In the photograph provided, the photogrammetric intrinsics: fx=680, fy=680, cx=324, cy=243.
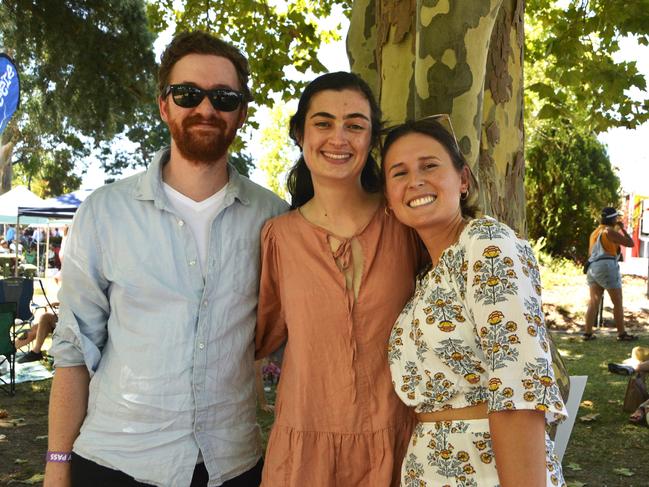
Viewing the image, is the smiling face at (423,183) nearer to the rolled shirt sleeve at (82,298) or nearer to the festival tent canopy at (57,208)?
the rolled shirt sleeve at (82,298)

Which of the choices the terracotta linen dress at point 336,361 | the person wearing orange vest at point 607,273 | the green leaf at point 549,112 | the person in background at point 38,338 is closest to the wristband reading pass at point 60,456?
the terracotta linen dress at point 336,361

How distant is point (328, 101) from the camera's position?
2.33 meters

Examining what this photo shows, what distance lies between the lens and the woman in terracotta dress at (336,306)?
7.02 ft

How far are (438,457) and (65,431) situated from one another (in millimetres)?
1195

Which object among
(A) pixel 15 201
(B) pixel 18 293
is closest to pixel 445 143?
(B) pixel 18 293

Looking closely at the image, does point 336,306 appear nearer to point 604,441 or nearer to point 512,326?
point 512,326

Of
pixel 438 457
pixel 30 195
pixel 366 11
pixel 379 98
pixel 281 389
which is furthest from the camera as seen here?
pixel 30 195

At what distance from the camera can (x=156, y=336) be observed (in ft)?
6.97

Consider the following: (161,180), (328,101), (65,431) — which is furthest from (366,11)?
(65,431)

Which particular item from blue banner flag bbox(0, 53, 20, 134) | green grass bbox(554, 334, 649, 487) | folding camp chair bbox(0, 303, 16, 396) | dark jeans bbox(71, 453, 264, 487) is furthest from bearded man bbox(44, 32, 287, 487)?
folding camp chair bbox(0, 303, 16, 396)

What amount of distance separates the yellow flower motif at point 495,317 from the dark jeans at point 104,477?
998mm

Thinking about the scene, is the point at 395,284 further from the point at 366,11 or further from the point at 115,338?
the point at 366,11

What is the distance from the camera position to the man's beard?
7.34 ft

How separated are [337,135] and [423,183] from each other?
37 centimetres
